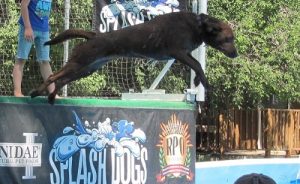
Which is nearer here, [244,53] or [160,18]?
[160,18]

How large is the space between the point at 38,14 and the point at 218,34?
2240 mm

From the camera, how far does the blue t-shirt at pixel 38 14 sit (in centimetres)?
668

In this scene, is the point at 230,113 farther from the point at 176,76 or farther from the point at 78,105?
the point at 78,105

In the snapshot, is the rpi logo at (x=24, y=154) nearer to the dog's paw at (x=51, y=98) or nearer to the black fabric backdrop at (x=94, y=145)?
the black fabric backdrop at (x=94, y=145)

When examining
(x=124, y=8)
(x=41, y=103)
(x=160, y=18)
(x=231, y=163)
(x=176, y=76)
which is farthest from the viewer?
(x=176, y=76)

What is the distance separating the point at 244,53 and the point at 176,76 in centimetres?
338

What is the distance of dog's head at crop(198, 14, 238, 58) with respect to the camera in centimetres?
529

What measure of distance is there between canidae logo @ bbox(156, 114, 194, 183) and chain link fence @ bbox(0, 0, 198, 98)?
2362mm

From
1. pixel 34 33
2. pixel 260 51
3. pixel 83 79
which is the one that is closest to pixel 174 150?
pixel 34 33

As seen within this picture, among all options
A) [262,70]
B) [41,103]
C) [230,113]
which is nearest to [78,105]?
[41,103]

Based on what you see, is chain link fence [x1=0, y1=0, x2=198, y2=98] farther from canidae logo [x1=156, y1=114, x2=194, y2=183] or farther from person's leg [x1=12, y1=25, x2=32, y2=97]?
person's leg [x1=12, y1=25, x2=32, y2=97]

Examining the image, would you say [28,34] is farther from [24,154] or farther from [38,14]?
[24,154]

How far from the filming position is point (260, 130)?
19.6 m

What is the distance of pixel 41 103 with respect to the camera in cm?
665
